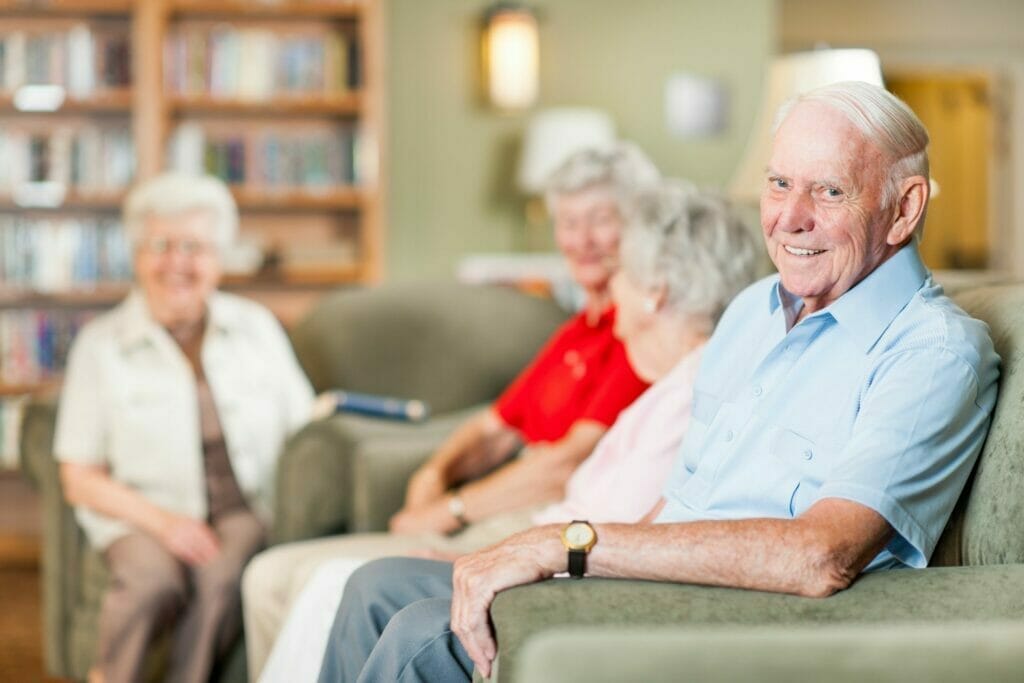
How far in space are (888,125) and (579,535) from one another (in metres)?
0.61

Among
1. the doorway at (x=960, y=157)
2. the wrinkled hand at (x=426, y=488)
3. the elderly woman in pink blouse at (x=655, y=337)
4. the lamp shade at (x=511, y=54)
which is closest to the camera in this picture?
the elderly woman in pink blouse at (x=655, y=337)

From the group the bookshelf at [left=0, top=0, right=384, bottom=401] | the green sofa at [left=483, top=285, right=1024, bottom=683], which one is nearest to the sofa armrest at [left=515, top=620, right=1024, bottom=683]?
the green sofa at [left=483, top=285, right=1024, bottom=683]

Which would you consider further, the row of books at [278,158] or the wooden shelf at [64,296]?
the row of books at [278,158]

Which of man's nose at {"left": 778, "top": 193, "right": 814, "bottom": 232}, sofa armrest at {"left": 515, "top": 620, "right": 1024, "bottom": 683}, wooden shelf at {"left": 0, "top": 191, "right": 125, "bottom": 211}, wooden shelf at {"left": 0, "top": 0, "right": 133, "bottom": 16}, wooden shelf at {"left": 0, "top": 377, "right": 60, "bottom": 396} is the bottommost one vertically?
wooden shelf at {"left": 0, "top": 377, "right": 60, "bottom": 396}

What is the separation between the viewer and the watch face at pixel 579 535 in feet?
4.88

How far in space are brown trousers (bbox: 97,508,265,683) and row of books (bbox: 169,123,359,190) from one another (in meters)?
2.44

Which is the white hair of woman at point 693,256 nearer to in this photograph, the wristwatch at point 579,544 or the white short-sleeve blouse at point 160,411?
the wristwatch at point 579,544

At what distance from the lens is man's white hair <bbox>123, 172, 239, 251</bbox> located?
2975 mm

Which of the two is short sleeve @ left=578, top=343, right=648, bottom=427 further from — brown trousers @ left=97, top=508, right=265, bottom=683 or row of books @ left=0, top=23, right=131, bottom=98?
row of books @ left=0, top=23, right=131, bottom=98

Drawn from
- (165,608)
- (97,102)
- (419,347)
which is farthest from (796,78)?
(97,102)

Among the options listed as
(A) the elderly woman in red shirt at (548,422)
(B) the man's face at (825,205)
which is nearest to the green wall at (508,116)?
(A) the elderly woman in red shirt at (548,422)

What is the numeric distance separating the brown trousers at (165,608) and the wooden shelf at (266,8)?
2.64 metres

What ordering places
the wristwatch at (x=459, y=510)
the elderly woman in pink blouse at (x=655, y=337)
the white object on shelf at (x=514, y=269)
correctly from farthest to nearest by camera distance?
the white object on shelf at (x=514, y=269) < the wristwatch at (x=459, y=510) < the elderly woman in pink blouse at (x=655, y=337)

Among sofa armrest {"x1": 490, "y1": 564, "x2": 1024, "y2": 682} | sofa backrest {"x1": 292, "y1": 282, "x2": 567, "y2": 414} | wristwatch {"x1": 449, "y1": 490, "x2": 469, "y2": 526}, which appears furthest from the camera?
sofa backrest {"x1": 292, "y1": 282, "x2": 567, "y2": 414}
